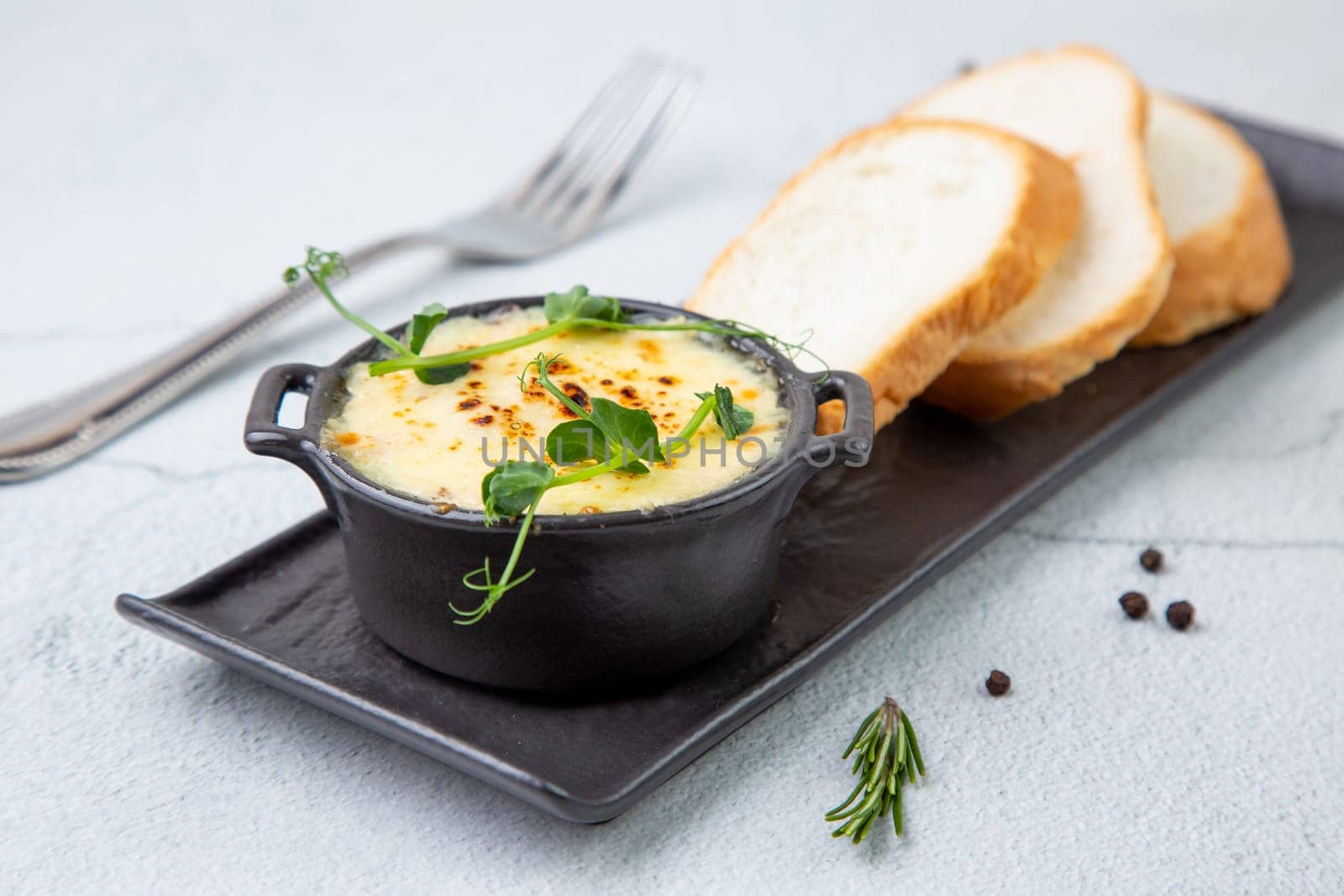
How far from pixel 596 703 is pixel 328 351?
1846 mm

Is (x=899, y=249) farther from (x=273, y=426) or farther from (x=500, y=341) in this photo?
(x=273, y=426)

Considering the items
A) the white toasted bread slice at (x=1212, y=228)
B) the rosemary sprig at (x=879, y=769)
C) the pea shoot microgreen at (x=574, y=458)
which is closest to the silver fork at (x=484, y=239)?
the pea shoot microgreen at (x=574, y=458)

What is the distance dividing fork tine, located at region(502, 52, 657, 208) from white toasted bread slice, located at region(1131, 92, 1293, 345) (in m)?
1.65

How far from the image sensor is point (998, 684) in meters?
2.51

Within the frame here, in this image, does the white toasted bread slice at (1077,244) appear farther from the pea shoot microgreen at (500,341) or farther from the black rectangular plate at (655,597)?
the pea shoot microgreen at (500,341)

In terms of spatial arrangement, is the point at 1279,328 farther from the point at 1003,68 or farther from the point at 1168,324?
the point at 1003,68

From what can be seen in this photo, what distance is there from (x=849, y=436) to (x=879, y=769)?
0.52 metres

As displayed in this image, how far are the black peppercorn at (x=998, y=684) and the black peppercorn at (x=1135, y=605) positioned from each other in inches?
13.8

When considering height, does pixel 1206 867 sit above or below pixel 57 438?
below

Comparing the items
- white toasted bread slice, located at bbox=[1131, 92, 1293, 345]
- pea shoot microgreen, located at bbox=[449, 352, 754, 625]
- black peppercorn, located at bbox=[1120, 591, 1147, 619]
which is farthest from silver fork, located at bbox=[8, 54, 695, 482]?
black peppercorn, located at bbox=[1120, 591, 1147, 619]

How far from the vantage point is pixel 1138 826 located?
7.41 feet

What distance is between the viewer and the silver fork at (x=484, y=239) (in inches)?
130

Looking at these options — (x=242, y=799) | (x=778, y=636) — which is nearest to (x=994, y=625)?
(x=778, y=636)

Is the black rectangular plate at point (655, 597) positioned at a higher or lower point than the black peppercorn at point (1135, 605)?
higher
